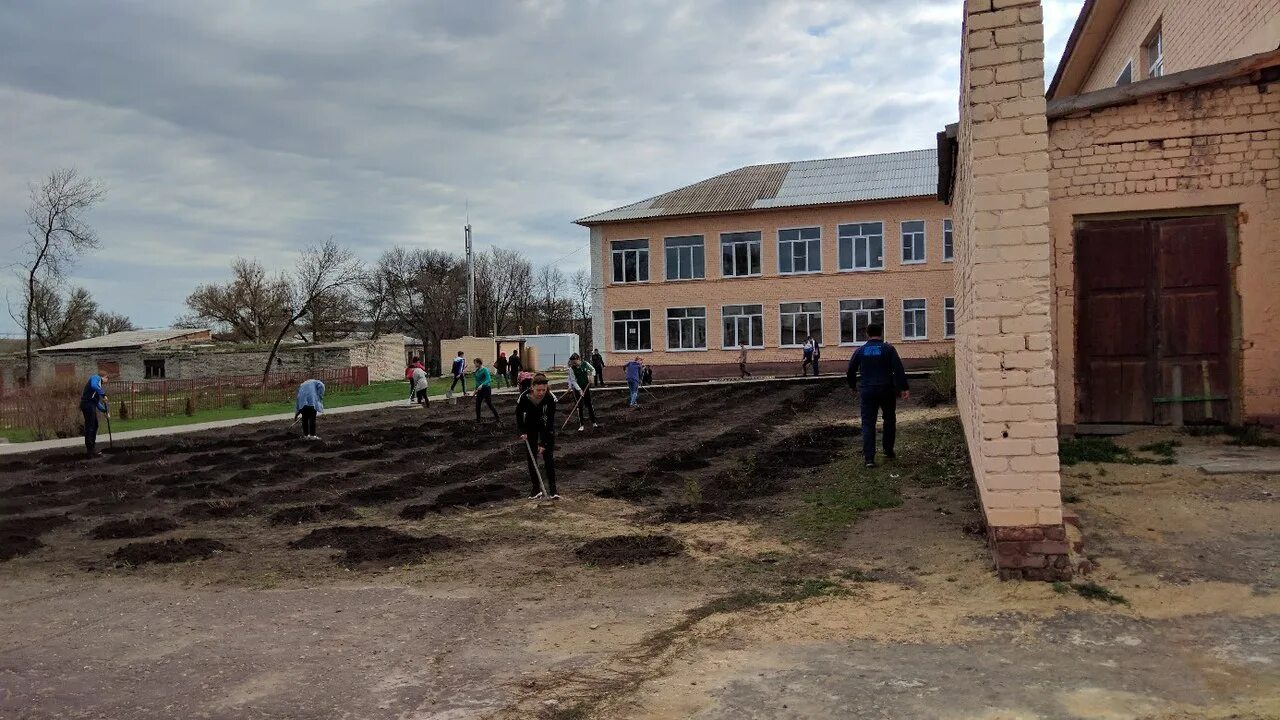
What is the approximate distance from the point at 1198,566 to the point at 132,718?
6.30 meters

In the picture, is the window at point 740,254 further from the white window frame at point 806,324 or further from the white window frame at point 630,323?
the white window frame at point 630,323

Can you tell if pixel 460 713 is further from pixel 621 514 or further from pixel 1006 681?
pixel 621 514

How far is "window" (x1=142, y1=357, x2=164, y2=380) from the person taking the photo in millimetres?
51125

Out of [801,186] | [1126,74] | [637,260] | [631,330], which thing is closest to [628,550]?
[1126,74]

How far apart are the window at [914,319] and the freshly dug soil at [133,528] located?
104ft

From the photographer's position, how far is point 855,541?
776 centimetres

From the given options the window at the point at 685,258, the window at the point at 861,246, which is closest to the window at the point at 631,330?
the window at the point at 685,258

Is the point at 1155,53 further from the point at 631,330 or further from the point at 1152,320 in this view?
the point at 631,330

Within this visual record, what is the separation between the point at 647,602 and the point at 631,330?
3416 cm

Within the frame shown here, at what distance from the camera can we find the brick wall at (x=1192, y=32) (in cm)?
1070

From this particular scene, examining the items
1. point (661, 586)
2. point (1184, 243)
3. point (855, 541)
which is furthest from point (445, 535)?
point (1184, 243)

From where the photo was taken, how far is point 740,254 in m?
39.2

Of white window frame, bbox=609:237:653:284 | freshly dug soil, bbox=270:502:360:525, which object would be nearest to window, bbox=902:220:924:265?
white window frame, bbox=609:237:653:284

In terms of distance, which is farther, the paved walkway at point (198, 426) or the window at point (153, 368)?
the window at point (153, 368)
